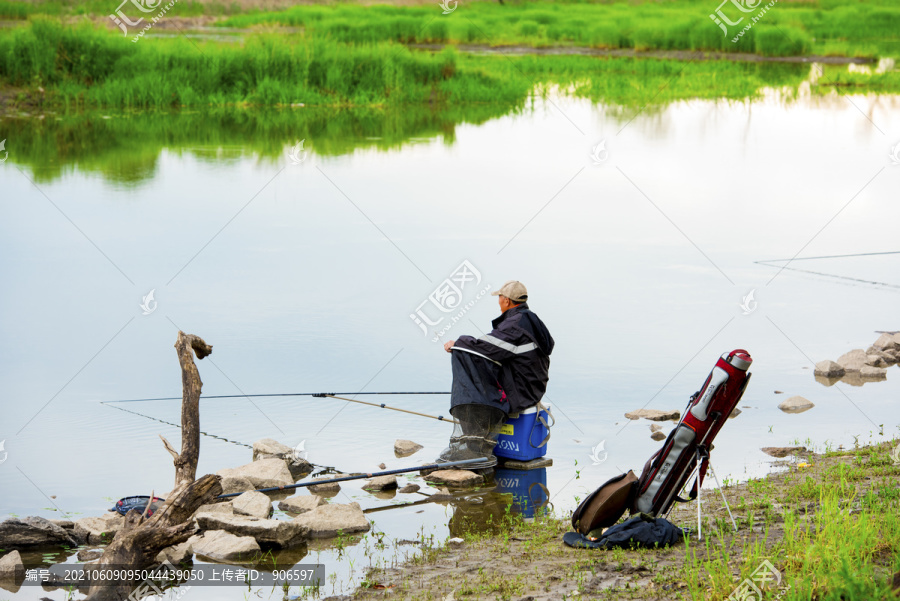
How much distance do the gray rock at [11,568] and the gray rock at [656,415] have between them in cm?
407

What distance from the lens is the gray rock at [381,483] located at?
611 centimetres

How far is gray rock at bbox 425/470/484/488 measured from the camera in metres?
6.20

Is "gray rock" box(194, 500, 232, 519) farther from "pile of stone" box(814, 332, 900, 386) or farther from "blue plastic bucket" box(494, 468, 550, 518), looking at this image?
"pile of stone" box(814, 332, 900, 386)

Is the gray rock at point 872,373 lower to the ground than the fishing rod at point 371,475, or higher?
higher

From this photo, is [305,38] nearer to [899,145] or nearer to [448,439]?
[899,145]

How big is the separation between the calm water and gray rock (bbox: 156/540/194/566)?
0.86 ft

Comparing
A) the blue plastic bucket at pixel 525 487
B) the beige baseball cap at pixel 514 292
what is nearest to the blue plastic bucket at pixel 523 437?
the blue plastic bucket at pixel 525 487

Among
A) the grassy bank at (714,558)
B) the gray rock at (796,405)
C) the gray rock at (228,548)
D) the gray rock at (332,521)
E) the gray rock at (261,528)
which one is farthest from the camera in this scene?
the gray rock at (796,405)

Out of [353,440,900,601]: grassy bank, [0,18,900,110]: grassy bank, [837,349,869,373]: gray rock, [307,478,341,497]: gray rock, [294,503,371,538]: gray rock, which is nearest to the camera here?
[353,440,900,601]: grassy bank

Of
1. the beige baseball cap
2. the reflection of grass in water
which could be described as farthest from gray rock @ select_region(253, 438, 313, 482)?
the reflection of grass in water

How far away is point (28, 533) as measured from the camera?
509cm

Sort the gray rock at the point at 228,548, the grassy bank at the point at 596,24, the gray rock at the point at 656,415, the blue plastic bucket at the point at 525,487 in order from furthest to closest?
the grassy bank at the point at 596,24, the gray rock at the point at 656,415, the blue plastic bucket at the point at 525,487, the gray rock at the point at 228,548

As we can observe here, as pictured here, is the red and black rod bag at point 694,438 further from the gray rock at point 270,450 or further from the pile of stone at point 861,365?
the pile of stone at point 861,365

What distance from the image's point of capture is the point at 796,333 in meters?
9.75
